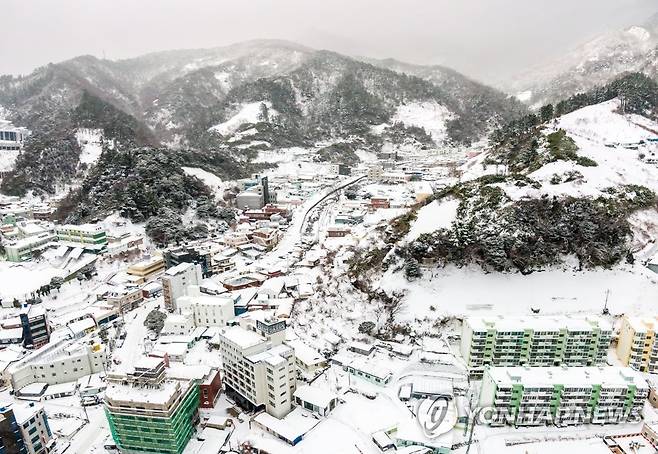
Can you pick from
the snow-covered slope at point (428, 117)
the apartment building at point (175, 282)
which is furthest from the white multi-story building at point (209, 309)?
the snow-covered slope at point (428, 117)

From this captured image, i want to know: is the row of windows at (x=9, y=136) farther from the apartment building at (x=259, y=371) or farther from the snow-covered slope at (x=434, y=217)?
the snow-covered slope at (x=434, y=217)

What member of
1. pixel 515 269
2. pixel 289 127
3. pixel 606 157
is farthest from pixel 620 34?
pixel 515 269

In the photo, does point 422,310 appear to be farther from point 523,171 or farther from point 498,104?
point 498,104

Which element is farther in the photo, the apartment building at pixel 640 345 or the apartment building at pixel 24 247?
the apartment building at pixel 24 247

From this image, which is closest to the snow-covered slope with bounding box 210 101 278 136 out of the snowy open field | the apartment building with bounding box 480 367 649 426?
the snowy open field

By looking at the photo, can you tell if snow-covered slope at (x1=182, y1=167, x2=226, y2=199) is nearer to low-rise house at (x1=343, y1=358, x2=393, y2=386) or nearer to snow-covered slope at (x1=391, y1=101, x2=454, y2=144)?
low-rise house at (x1=343, y1=358, x2=393, y2=386)

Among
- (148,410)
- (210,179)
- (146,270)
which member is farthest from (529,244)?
(210,179)

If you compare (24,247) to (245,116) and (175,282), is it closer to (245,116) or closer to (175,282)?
(175,282)
